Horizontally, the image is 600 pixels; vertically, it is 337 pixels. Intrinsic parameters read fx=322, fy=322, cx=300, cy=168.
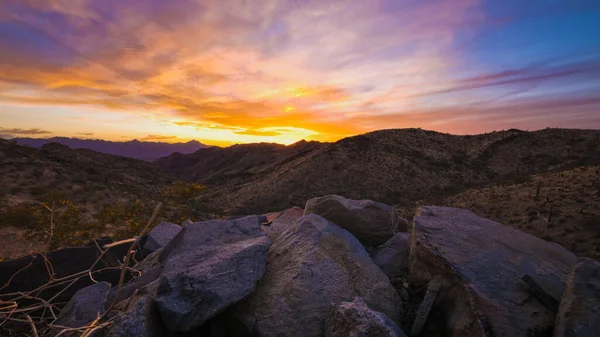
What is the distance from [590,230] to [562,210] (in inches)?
156

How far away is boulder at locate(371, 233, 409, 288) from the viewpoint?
7791 mm

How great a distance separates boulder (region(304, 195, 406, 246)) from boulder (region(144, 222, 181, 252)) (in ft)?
18.8

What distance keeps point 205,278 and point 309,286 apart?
1.89 metres

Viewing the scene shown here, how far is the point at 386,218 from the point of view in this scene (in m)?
10.2

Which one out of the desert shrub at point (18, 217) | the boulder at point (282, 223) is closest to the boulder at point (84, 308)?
the boulder at point (282, 223)

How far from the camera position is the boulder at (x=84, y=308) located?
222 inches

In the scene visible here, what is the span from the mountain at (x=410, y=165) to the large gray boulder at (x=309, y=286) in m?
40.0

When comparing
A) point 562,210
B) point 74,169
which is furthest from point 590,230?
point 74,169

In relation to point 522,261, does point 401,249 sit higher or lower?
lower

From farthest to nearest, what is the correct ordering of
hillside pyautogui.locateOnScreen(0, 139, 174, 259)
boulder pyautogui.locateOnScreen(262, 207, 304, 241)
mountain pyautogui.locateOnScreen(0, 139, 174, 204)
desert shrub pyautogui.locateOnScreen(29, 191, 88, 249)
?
mountain pyautogui.locateOnScreen(0, 139, 174, 204) < hillside pyautogui.locateOnScreen(0, 139, 174, 259) < desert shrub pyautogui.locateOnScreen(29, 191, 88, 249) < boulder pyautogui.locateOnScreen(262, 207, 304, 241)

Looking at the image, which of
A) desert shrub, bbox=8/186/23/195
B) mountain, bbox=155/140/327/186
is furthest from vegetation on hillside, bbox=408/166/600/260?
mountain, bbox=155/140/327/186

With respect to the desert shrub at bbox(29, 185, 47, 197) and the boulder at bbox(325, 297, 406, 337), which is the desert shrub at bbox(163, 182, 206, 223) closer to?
the desert shrub at bbox(29, 185, 47, 197)

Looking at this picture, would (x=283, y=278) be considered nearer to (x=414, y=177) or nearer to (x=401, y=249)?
(x=401, y=249)

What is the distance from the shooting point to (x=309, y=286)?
6.00m
